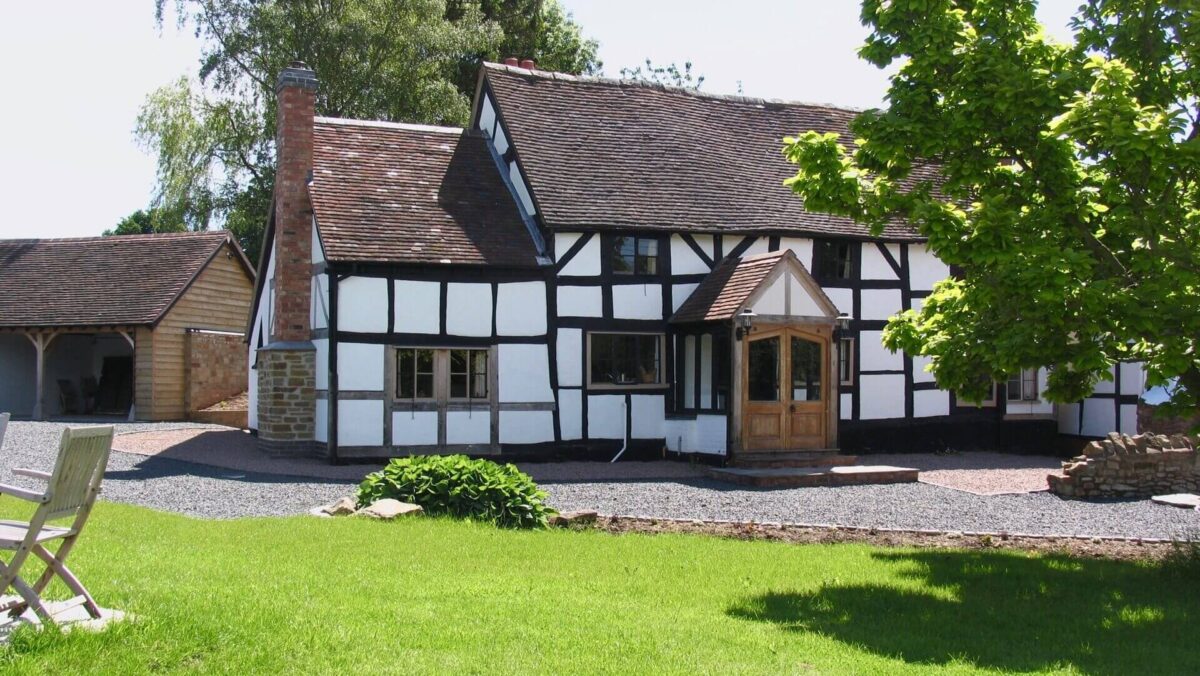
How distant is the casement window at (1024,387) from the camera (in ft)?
75.9

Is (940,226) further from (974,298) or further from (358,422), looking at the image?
(358,422)

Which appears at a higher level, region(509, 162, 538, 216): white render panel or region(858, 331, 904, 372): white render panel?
region(509, 162, 538, 216): white render panel

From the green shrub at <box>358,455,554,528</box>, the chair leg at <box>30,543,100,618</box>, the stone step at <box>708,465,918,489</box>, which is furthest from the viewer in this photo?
the stone step at <box>708,465,918,489</box>

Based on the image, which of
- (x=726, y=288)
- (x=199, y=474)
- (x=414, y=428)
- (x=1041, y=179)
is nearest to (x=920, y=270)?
(x=726, y=288)

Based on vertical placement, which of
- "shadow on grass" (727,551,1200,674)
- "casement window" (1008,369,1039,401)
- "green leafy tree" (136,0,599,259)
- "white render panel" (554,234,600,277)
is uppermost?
"green leafy tree" (136,0,599,259)

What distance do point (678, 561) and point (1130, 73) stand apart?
5.38 m

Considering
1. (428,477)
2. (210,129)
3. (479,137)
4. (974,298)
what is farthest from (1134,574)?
(210,129)

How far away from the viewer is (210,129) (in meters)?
35.0

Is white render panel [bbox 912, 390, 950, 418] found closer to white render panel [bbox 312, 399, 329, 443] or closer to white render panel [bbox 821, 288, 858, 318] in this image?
white render panel [bbox 821, 288, 858, 318]

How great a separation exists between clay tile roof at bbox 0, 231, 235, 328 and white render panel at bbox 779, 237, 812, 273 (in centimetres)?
1590

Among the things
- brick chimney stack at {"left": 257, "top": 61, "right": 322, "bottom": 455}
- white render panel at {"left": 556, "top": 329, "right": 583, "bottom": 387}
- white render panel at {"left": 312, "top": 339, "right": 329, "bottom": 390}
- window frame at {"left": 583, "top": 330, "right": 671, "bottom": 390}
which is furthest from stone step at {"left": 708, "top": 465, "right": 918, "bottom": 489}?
brick chimney stack at {"left": 257, "top": 61, "right": 322, "bottom": 455}

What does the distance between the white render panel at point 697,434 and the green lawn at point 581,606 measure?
7.71 meters

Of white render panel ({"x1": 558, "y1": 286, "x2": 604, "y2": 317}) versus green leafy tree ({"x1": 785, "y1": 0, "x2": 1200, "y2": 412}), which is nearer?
green leafy tree ({"x1": 785, "y1": 0, "x2": 1200, "y2": 412})

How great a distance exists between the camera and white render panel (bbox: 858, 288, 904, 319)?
21906mm
